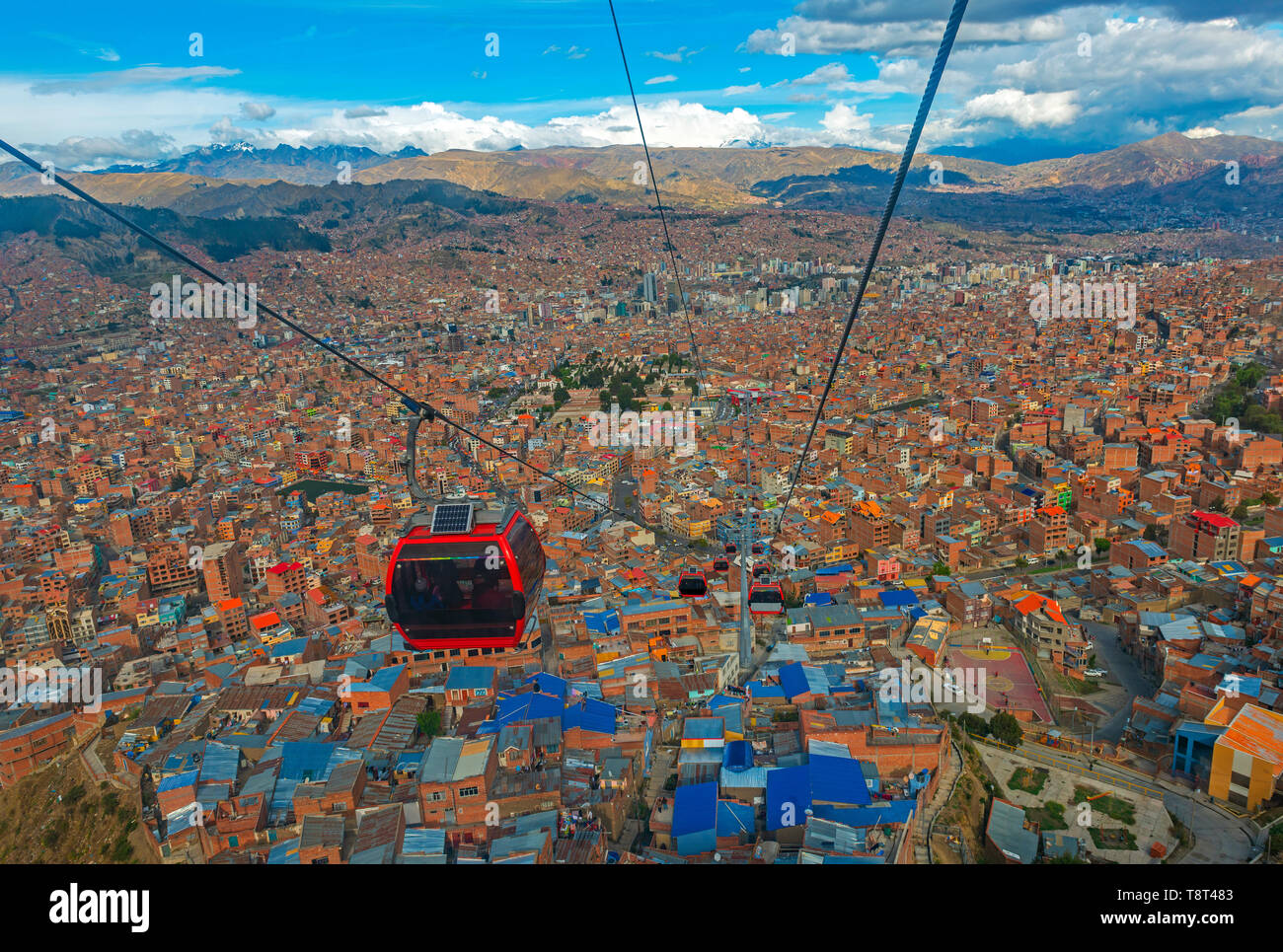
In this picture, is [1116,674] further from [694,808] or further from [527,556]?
[527,556]

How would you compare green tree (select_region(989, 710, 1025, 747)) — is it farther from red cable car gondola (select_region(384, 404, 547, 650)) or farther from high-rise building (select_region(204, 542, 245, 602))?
high-rise building (select_region(204, 542, 245, 602))

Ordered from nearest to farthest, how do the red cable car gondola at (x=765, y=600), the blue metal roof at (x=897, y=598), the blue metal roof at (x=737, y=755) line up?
1. the blue metal roof at (x=737, y=755)
2. the red cable car gondola at (x=765, y=600)
3. the blue metal roof at (x=897, y=598)

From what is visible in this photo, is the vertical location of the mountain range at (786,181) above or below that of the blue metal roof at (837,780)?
above

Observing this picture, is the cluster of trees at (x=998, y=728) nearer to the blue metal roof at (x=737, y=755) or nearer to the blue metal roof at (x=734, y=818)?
the blue metal roof at (x=737, y=755)
